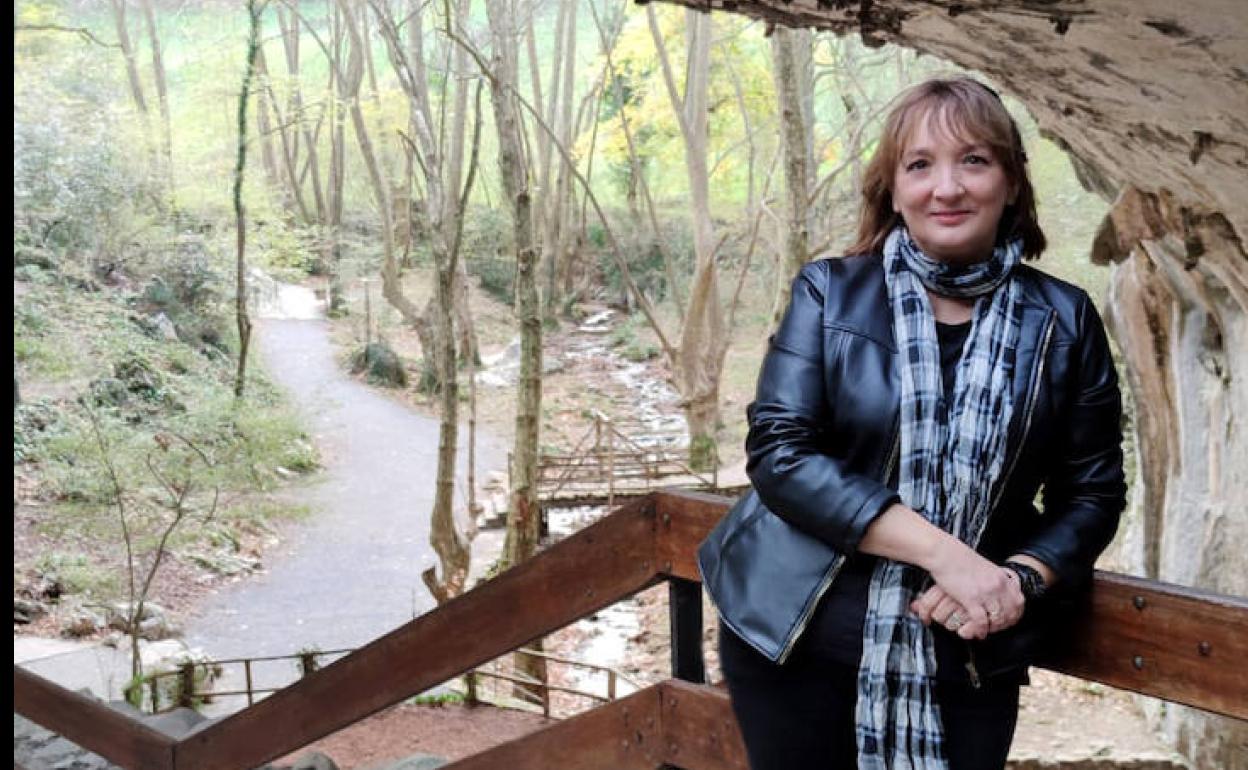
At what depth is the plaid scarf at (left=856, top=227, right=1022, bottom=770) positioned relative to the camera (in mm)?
1529

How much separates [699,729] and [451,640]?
0.62m

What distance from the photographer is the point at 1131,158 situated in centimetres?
464

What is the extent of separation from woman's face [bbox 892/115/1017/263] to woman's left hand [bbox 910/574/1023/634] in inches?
17.7

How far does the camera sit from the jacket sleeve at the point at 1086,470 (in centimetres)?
157

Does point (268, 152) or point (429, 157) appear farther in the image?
point (268, 152)

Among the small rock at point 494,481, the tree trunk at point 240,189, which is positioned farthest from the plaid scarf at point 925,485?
the small rock at point 494,481

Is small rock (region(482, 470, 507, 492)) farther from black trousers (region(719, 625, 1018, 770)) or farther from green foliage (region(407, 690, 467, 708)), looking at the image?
black trousers (region(719, 625, 1018, 770))

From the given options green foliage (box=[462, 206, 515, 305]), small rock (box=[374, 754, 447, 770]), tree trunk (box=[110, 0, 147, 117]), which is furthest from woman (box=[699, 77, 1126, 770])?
green foliage (box=[462, 206, 515, 305])

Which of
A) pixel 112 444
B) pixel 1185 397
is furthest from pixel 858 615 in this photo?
→ pixel 112 444

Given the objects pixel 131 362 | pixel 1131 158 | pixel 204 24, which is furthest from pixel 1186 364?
pixel 204 24

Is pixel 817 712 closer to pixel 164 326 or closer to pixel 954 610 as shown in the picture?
pixel 954 610

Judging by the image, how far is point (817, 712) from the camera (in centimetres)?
165

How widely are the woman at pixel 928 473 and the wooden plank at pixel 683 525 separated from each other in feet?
1.25

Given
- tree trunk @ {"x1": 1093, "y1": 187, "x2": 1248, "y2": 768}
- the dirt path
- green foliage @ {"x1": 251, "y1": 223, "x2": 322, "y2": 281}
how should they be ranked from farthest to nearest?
green foliage @ {"x1": 251, "y1": 223, "x2": 322, "y2": 281} → the dirt path → tree trunk @ {"x1": 1093, "y1": 187, "x2": 1248, "y2": 768}
